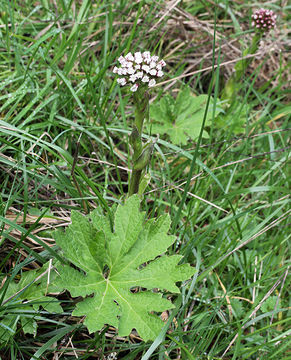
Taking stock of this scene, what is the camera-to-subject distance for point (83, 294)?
182 cm

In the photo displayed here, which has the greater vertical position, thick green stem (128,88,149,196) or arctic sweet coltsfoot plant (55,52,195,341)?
thick green stem (128,88,149,196)

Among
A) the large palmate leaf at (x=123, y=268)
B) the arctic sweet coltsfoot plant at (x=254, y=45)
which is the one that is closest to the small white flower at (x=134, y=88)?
the large palmate leaf at (x=123, y=268)

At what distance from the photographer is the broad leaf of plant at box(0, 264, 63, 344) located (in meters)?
1.82

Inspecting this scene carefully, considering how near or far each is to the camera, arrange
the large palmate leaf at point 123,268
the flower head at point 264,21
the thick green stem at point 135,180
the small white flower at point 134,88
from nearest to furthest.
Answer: the large palmate leaf at point 123,268 < the small white flower at point 134,88 < the thick green stem at point 135,180 < the flower head at point 264,21

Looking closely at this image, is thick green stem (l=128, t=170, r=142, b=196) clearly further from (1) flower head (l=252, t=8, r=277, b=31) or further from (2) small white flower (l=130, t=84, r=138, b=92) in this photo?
(1) flower head (l=252, t=8, r=277, b=31)

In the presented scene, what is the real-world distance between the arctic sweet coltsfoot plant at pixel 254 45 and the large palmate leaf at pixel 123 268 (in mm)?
1981

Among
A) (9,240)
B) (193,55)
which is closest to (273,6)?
(193,55)

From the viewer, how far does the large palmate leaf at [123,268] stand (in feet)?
5.84

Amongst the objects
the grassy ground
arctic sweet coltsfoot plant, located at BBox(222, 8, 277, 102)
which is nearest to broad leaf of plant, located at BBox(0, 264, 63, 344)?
the grassy ground

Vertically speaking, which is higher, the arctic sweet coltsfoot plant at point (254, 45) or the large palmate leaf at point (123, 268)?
the arctic sweet coltsfoot plant at point (254, 45)

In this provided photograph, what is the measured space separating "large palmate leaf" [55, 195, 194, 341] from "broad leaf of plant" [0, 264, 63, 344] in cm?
18

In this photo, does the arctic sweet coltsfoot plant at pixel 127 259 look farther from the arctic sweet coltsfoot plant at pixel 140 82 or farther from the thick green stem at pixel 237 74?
the thick green stem at pixel 237 74

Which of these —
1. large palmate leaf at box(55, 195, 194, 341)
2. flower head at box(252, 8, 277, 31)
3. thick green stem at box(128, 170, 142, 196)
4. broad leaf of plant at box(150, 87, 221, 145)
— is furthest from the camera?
flower head at box(252, 8, 277, 31)

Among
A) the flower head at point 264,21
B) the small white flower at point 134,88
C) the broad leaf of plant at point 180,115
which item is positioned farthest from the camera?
the flower head at point 264,21
